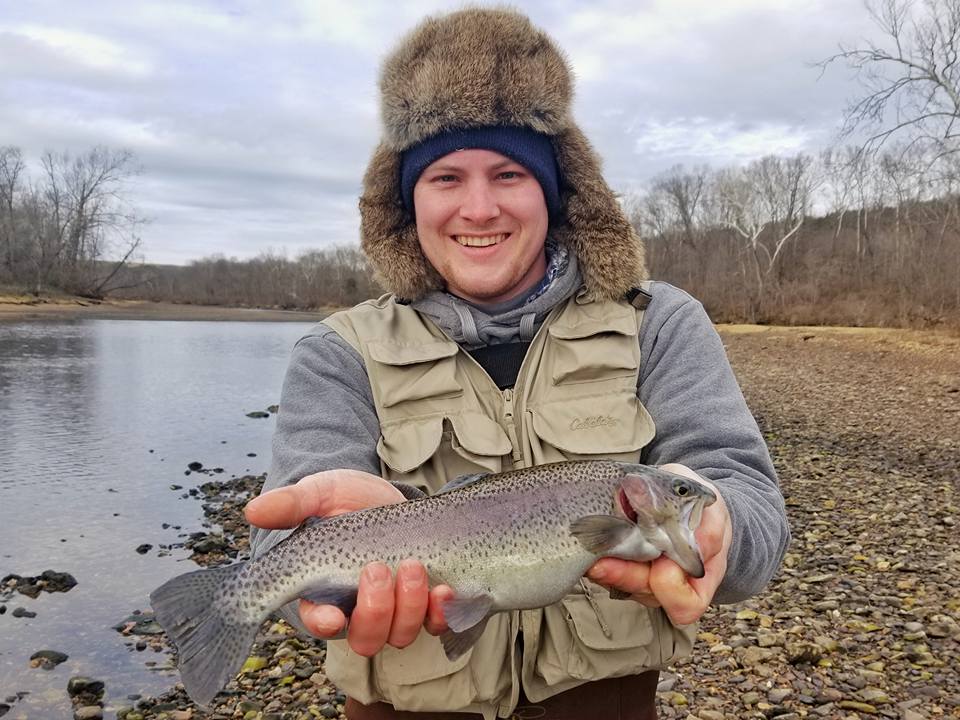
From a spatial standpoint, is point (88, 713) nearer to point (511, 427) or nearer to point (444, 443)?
point (444, 443)

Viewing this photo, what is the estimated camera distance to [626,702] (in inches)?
113

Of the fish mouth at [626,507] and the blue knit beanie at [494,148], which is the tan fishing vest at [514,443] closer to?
the fish mouth at [626,507]

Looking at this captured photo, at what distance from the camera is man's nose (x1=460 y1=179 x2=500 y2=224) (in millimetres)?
3057

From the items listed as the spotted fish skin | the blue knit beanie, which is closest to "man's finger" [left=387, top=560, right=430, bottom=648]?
the spotted fish skin

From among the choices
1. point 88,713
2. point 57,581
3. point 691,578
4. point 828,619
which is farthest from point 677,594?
point 57,581

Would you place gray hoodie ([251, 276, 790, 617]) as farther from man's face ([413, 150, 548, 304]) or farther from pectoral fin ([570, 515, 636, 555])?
pectoral fin ([570, 515, 636, 555])

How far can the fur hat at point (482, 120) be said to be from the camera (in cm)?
321

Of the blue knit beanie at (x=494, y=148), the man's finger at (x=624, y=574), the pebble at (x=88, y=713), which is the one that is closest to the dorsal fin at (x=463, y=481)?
the man's finger at (x=624, y=574)

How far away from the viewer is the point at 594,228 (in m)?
3.39

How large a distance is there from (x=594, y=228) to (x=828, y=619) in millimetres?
5220

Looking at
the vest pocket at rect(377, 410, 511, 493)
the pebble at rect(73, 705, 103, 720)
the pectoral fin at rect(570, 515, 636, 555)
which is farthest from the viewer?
the pebble at rect(73, 705, 103, 720)

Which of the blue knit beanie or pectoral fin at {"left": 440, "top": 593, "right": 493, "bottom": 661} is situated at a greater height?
the blue knit beanie

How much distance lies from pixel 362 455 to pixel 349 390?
25 centimetres

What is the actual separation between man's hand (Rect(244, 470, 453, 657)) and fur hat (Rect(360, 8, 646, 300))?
39.0 inches
